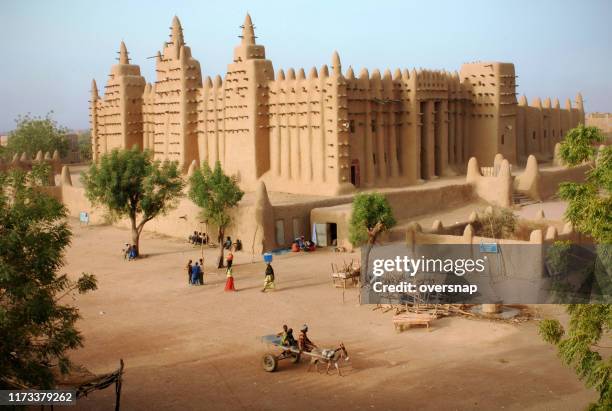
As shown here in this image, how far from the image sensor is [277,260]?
28109mm

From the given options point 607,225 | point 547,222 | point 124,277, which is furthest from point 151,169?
point 607,225

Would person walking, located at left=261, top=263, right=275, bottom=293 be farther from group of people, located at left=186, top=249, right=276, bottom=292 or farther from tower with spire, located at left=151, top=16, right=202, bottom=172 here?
tower with spire, located at left=151, top=16, right=202, bottom=172

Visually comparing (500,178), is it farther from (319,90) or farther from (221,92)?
(221,92)

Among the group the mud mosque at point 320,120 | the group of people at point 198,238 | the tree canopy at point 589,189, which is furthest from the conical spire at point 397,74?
the tree canopy at point 589,189

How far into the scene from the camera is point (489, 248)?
21609 mm

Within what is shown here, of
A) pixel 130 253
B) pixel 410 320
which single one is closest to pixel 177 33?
pixel 130 253

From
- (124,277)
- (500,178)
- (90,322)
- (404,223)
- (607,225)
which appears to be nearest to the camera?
(607,225)

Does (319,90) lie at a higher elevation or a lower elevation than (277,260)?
higher

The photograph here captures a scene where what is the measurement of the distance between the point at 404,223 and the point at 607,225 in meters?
21.1

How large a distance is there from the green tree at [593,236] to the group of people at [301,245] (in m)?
18.3

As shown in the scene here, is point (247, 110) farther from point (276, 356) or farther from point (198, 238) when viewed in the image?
point (276, 356)

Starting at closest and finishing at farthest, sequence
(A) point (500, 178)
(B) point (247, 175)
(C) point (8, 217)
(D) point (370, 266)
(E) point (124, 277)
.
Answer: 1. (C) point (8, 217)
2. (D) point (370, 266)
3. (E) point (124, 277)
4. (A) point (500, 178)
5. (B) point (247, 175)

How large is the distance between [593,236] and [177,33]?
116 feet

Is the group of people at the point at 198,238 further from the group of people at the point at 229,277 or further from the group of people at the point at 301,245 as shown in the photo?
the group of people at the point at 229,277
